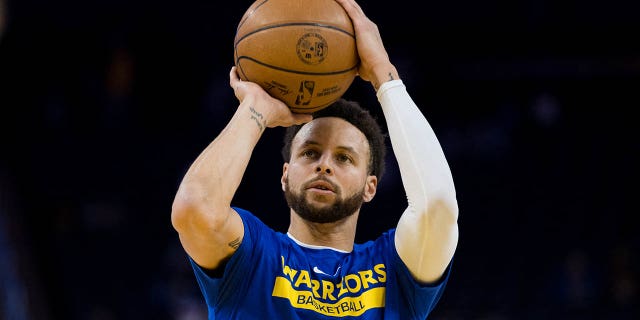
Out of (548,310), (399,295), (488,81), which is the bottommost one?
(548,310)

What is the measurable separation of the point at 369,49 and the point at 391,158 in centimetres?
697

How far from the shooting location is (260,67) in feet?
11.1

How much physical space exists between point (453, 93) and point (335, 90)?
29.0 ft

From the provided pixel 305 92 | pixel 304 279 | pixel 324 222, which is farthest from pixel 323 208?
pixel 305 92

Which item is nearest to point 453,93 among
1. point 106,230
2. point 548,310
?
point 548,310

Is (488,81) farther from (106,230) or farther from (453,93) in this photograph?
(106,230)

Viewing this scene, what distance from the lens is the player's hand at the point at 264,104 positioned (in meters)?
3.33

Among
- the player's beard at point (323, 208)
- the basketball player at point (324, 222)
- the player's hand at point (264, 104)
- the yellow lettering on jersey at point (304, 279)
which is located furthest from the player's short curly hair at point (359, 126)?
the yellow lettering on jersey at point (304, 279)

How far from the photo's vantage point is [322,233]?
12.4 feet

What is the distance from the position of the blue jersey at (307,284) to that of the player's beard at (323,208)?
16cm

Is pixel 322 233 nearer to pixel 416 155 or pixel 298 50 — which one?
pixel 416 155

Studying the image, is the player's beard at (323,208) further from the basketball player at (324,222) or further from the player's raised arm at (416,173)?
the player's raised arm at (416,173)

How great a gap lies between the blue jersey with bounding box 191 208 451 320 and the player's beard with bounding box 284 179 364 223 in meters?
0.16

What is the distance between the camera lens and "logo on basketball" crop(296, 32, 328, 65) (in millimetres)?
3307
